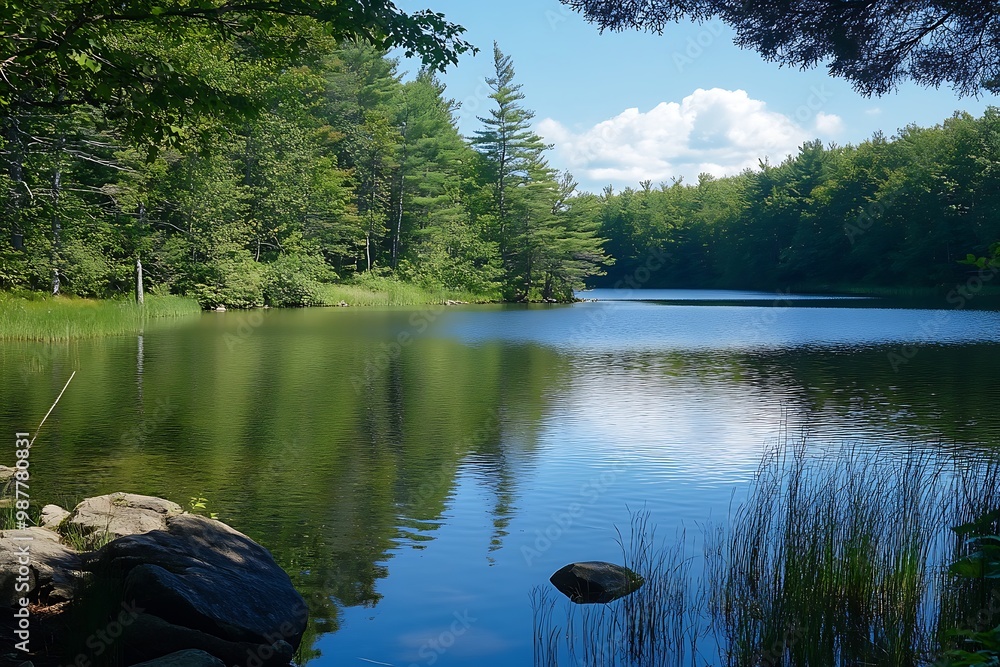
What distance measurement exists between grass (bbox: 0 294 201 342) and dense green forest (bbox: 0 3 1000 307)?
2.37 m

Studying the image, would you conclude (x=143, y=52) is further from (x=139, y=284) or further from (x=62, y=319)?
(x=139, y=284)

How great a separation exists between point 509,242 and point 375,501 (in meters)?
52.8

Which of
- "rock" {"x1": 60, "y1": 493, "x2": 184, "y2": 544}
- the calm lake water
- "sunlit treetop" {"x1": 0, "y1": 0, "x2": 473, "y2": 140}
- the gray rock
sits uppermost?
"sunlit treetop" {"x1": 0, "y1": 0, "x2": 473, "y2": 140}

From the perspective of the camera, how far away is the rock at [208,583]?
203 inches

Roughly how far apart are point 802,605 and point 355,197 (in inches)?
2107

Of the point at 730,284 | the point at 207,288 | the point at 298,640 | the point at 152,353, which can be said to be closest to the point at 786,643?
the point at 298,640

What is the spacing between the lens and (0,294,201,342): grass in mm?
24016

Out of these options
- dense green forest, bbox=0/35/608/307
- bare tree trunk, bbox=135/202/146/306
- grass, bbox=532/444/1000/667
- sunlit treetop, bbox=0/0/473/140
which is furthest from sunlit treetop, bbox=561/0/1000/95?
bare tree trunk, bbox=135/202/146/306

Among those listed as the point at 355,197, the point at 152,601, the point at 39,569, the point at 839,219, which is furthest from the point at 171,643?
the point at 839,219

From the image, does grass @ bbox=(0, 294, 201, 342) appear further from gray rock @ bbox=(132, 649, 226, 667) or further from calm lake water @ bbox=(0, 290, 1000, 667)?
gray rock @ bbox=(132, 649, 226, 667)

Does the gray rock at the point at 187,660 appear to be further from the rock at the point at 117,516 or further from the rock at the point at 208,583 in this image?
the rock at the point at 117,516

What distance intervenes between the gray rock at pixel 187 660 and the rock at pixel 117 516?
79.5 inches

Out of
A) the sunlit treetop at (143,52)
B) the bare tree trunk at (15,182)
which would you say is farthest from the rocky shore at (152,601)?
the bare tree trunk at (15,182)

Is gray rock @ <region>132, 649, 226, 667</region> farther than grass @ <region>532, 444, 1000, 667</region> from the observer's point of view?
No
